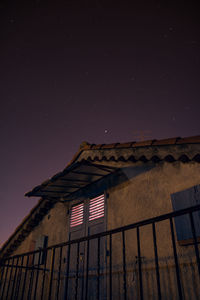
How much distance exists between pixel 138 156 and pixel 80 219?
3.68 meters

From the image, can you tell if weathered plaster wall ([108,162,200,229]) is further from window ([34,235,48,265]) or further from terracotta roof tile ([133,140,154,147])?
window ([34,235,48,265])

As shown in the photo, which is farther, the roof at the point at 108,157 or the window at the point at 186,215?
the roof at the point at 108,157

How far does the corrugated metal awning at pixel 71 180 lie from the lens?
802cm

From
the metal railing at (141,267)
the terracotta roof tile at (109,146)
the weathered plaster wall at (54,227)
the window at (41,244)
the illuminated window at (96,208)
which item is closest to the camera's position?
the metal railing at (141,267)

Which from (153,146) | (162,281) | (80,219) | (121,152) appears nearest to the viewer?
(162,281)

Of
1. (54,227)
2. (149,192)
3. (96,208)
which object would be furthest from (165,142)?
(54,227)

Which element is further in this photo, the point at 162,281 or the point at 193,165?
the point at 193,165

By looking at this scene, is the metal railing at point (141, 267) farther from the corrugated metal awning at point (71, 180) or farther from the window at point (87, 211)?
the corrugated metal awning at point (71, 180)

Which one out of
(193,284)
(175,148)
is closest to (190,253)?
(193,284)

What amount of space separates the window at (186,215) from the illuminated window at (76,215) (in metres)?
4.08

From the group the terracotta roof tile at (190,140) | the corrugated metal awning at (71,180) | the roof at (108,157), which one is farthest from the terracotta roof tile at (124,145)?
the terracotta roof tile at (190,140)

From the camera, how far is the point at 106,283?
7027mm

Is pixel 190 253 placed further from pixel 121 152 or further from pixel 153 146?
pixel 121 152

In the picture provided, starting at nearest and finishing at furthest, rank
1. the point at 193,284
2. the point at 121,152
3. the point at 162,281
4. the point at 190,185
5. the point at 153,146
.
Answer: the point at 193,284
the point at 162,281
the point at 190,185
the point at 153,146
the point at 121,152
